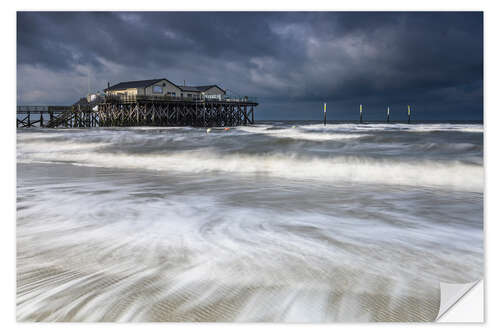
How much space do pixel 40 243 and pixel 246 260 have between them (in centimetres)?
130

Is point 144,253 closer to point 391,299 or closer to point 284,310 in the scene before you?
point 284,310

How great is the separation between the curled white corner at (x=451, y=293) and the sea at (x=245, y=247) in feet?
0.10

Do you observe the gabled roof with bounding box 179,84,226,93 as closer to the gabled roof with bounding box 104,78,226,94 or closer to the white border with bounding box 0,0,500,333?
the gabled roof with bounding box 104,78,226,94

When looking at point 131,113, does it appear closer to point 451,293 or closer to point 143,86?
point 143,86

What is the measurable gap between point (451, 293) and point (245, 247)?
1066mm

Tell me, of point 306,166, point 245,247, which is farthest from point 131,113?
point 245,247

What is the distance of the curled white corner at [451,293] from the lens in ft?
4.74

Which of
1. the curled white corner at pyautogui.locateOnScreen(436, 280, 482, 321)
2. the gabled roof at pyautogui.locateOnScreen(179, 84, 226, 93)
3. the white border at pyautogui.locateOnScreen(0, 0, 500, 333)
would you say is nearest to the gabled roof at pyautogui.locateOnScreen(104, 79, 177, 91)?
the gabled roof at pyautogui.locateOnScreen(179, 84, 226, 93)

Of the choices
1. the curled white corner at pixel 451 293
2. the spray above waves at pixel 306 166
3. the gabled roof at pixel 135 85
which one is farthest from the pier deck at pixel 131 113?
the curled white corner at pixel 451 293

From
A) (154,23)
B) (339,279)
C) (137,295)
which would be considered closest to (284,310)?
(339,279)

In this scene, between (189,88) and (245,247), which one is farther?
(189,88)

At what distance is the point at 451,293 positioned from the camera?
1573mm

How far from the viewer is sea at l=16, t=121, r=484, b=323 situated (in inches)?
54.9
